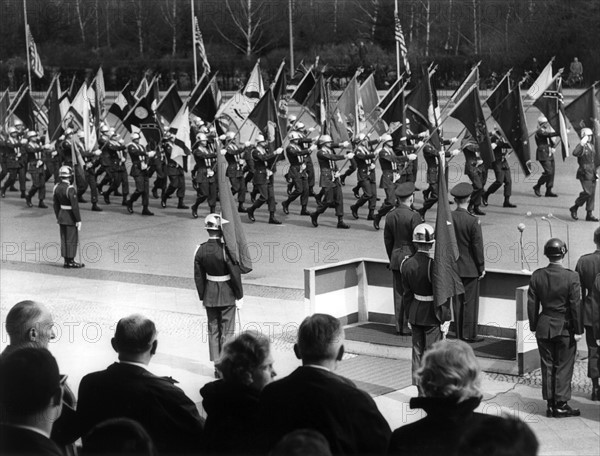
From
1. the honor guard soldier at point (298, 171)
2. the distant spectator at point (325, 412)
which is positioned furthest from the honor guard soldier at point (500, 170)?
the distant spectator at point (325, 412)

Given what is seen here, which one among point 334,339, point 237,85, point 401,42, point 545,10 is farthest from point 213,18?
point 334,339

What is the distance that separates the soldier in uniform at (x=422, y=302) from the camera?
362 inches

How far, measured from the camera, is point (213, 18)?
158ft

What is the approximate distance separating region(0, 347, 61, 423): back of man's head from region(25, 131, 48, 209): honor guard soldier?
20023 millimetres

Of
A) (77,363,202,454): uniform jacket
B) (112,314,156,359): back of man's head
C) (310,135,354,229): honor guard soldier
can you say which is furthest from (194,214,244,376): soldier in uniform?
(310,135,354,229): honor guard soldier

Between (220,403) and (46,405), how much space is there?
809 millimetres

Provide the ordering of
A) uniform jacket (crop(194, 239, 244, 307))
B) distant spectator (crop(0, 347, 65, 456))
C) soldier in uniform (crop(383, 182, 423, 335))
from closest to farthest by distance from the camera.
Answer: distant spectator (crop(0, 347, 65, 456))
uniform jacket (crop(194, 239, 244, 307))
soldier in uniform (crop(383, 182, 423, 335))

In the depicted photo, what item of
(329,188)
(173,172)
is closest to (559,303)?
(329,188)

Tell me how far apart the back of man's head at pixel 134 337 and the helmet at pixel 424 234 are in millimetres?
4266

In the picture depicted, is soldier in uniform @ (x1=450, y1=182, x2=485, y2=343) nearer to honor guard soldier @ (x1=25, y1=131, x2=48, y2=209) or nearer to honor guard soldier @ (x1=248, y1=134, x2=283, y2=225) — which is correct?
honor guard soldier @ (x1=248, y1=134, x2=283, y2=225)

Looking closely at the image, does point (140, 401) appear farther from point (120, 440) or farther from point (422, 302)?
point (422, 302)

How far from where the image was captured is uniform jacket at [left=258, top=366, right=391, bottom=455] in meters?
4.52

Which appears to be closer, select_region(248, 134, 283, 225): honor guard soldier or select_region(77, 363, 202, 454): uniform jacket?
select_region(77, 363, 202, 454): uniform jacket

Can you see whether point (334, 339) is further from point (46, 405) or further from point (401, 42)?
point (401, 42)
